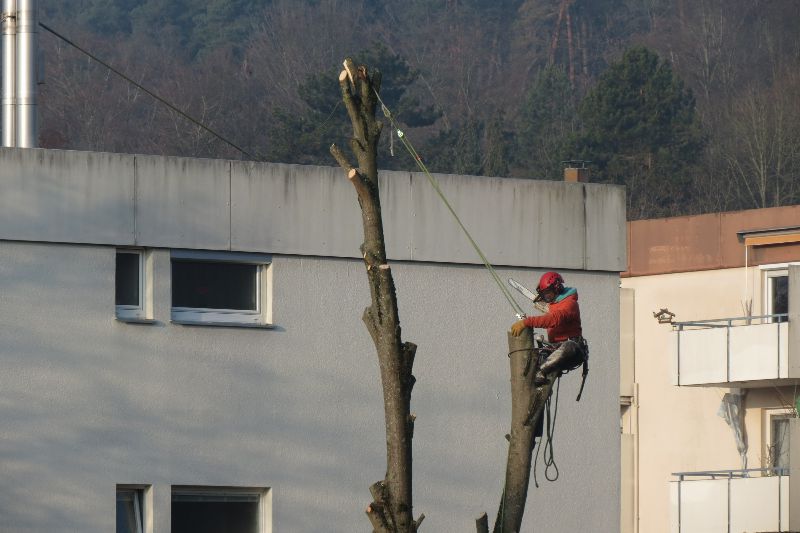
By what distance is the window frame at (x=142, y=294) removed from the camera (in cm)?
1667

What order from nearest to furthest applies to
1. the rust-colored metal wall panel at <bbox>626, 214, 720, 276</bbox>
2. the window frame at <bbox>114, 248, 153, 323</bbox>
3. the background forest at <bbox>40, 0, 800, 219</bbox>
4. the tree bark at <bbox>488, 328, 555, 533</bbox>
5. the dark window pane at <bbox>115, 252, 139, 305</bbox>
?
the tree bark at <bbox>488, 328, 555, 533</bbox>
the window frame at <bbox>114, 248, 153, 323</bbox>
the dark window pane at <bbox>115, 252, 139, 305</bbox>
the rust-colored metal wall panel at <bbox>626, 214, 720, 276</bbox>
the background forest at <bbox>40, 0, 800, 219</bbox>

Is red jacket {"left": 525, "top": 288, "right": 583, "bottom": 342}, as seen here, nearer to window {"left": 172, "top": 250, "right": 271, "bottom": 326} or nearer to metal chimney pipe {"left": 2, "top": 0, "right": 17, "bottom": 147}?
window {"left": 172, "top": 250, "right": 271, "bottom": 326}

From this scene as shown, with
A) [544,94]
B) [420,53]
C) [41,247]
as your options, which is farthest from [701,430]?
[420,53]

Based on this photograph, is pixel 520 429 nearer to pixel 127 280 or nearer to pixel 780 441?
pixel 127 280

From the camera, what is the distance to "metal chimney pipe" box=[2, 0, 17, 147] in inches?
744

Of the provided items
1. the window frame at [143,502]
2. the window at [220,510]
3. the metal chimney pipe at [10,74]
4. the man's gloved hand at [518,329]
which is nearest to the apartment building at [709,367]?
the window at [220,510]

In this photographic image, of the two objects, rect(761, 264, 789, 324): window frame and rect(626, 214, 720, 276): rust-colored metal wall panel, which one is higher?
rect(626, 214, 720, 276): rust-colored metal wall panel

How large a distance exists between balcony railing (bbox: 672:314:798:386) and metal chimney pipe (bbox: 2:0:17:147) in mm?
15957

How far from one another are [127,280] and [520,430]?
5.35m

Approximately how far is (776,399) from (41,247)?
20.1 meters

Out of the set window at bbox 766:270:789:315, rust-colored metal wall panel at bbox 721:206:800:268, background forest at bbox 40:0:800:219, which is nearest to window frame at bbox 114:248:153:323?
rust-colored metal wall panel at bbox 721:206:800:268

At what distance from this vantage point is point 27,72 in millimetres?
19141

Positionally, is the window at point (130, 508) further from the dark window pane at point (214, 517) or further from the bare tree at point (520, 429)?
the bare tree at point (520, 429)

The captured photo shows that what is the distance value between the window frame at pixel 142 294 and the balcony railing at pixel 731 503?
13642mm
